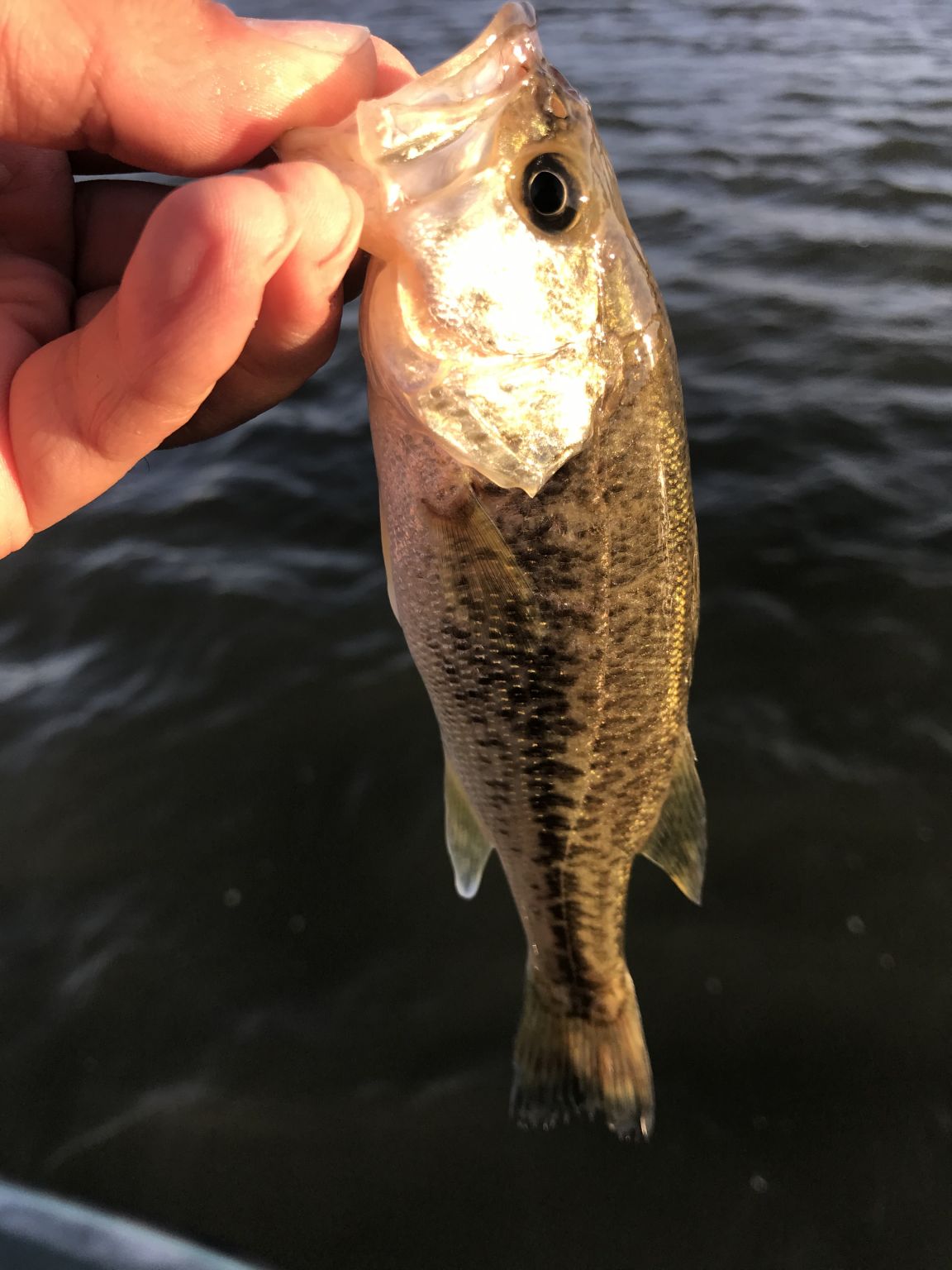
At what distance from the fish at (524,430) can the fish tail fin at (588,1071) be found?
670 mm

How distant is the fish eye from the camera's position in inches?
64.2

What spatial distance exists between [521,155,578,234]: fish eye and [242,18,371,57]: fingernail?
39 centimetres

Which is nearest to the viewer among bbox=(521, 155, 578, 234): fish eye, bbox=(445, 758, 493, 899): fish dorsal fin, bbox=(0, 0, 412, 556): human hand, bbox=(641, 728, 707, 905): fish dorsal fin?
bbox=(0, 0, 412, 556): human hand

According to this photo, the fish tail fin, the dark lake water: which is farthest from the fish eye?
the dark lake water

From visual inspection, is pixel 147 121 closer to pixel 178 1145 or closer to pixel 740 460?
pixel 178 1145

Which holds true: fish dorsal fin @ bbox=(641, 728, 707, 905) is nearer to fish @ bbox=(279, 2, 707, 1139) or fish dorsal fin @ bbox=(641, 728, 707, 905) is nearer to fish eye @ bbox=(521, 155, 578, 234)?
fish @ bbox=(279, 2, 707, 1139)

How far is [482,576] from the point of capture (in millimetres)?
1760

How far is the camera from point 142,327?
133cm

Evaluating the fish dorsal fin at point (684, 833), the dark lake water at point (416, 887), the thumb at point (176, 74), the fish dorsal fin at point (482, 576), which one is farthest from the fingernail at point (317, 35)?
the dark lake water at point (416, 887)

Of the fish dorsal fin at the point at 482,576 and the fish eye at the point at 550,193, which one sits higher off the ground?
the fish eye at the point at 550,193

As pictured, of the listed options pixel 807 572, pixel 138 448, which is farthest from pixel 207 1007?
pixel 807 572

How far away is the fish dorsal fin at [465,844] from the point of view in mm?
2279

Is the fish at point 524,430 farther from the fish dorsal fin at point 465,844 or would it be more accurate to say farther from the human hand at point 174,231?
the fish dorsal fin at point 465,844

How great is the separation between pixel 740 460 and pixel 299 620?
263cm
